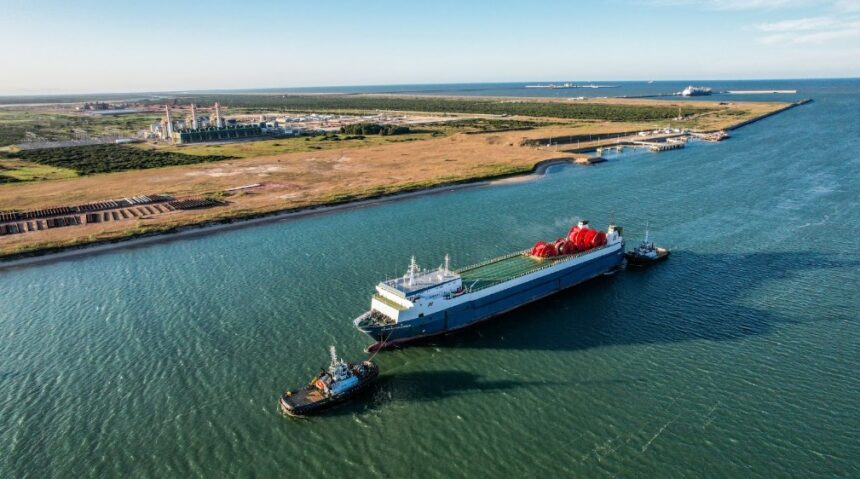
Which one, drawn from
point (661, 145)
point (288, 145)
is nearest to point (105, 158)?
point (288, 145)

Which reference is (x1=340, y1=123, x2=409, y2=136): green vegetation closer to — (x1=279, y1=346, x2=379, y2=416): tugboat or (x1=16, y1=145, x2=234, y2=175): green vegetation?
(x1=16, y1=145, x2=234, y2=175): green vegetation

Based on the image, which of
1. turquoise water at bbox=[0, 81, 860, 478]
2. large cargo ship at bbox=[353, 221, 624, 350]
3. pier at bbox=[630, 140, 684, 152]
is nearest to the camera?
turquoise water at bbox=[0, 81, 860, 478]

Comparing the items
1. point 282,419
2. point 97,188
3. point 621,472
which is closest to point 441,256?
point 282,419

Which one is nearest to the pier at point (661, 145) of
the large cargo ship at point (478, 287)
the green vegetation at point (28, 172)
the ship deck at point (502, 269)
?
the large cargo ship at point (478, 287)

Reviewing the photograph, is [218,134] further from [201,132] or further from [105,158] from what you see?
[105,158]

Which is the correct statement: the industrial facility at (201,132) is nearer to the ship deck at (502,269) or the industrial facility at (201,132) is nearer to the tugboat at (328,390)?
the ship deck at (502,269)

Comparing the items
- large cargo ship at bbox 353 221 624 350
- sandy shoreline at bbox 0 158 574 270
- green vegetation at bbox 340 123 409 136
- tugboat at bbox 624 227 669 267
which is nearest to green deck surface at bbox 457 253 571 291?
large cargo ship at bbox 353 221 624 350

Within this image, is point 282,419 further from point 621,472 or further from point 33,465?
point 621,472
